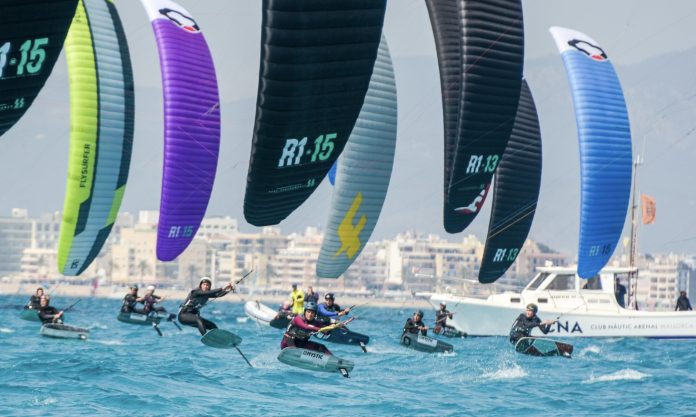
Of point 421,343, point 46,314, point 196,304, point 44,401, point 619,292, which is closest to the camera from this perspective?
point 44,401

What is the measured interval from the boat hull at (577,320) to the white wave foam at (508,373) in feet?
40.3

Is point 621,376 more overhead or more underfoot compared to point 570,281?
more underfoot

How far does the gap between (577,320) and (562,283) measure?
1.58m

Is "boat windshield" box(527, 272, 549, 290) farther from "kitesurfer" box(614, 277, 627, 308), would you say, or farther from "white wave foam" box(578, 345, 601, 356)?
"white wave foam" box(578, 345, 601, 356)

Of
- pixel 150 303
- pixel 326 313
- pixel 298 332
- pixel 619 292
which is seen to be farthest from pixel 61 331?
pixel 619 292

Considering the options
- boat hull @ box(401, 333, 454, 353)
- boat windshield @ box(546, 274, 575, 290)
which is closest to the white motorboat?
boat windshield @ box(546, 274, 575, 290)

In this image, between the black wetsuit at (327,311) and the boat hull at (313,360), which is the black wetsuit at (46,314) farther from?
the boat hull at (313,360)

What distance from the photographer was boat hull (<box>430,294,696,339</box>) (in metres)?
42.0

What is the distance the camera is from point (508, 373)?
28.5 m

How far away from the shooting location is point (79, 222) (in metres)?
37.2

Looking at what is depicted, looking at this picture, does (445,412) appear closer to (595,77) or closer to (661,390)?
(661,390)

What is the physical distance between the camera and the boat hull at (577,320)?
1652 inches

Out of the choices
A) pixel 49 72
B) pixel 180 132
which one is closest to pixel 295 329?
pixel 49 72

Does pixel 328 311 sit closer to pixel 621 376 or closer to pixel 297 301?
pixel 297 301
